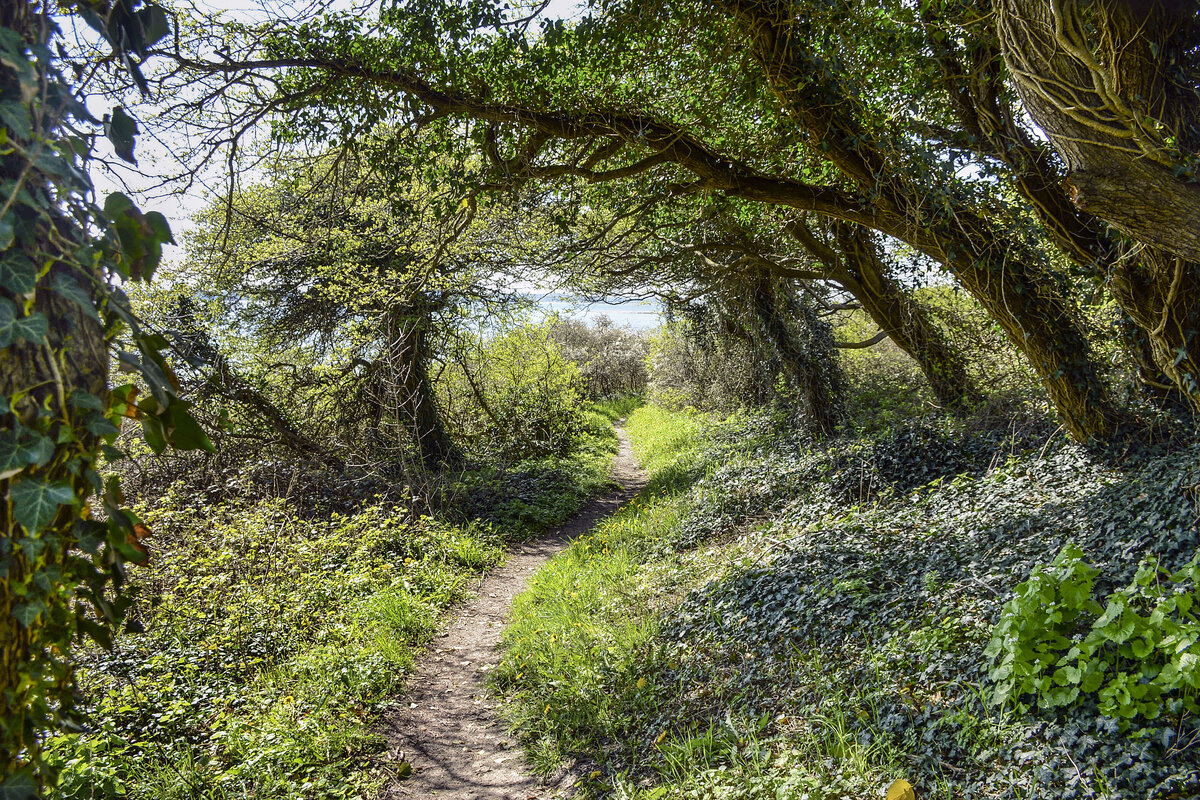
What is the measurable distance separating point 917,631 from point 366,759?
3767 mm

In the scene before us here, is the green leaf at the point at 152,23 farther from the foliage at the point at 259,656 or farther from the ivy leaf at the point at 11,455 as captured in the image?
the foliage at the point at 259,656

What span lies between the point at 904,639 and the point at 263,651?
521cm

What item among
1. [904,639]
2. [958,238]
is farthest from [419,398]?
[904,639]

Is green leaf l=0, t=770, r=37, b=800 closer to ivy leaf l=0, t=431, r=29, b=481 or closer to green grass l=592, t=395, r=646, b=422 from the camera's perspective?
ivy leaf l=0, t=431, r=29, b=481

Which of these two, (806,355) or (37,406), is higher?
(806,355)

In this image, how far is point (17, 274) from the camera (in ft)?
3.74

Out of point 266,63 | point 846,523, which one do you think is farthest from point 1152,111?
point 266,63

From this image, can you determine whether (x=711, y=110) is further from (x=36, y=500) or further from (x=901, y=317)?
(x=36, y=500)

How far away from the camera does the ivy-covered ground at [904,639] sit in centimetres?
272

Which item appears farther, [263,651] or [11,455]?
[263,651]

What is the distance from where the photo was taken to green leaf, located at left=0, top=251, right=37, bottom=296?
1.13 meters

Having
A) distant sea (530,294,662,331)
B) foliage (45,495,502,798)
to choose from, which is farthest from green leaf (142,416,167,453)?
distant sea (530,294,662,331)

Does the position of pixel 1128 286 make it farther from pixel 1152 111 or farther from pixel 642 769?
pixel 642 769

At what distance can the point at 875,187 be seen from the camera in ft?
17.3
